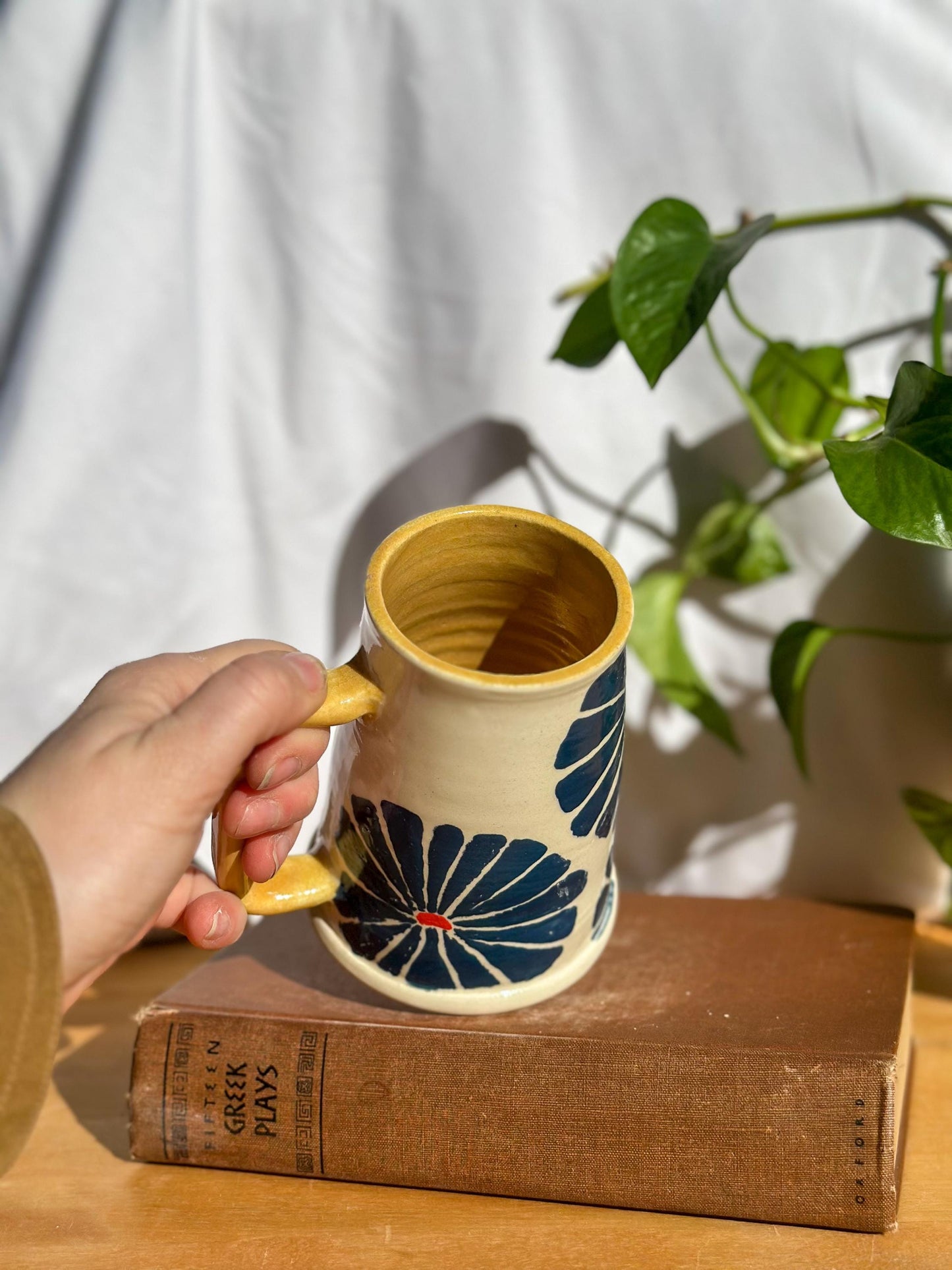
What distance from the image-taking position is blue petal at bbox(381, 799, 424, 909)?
1.78 ft

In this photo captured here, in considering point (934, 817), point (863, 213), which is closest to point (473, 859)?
point (934, 817)

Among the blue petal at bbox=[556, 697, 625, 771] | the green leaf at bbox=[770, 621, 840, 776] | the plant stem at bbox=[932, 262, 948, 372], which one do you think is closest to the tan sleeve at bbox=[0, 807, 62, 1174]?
the blue petal at bbox=[556, 697, 625, 771]

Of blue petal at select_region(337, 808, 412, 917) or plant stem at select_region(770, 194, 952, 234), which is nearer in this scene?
blue petal at select_region(337, 808, 412, 917)

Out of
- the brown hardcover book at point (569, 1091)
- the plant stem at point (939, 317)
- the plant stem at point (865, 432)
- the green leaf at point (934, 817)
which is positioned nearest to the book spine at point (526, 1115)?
the brown hardcover book at point (569, 1091)

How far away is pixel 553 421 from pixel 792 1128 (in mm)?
491

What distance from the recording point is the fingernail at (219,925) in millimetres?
586

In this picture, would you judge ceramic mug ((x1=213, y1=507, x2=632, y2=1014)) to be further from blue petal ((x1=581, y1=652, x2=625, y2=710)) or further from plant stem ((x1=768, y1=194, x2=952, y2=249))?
plant stem ((x1=768, y1=194, x2=952, y2=249))

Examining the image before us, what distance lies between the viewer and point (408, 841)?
55 cm

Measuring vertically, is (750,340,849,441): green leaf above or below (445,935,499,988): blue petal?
above

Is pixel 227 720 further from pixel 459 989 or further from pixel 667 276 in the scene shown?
pixel 667 276

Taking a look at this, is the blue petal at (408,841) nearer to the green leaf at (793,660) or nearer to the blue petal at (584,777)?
the blue petal at (584,777)

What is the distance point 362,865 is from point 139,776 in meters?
0.14

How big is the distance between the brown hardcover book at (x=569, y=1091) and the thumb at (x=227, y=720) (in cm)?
19

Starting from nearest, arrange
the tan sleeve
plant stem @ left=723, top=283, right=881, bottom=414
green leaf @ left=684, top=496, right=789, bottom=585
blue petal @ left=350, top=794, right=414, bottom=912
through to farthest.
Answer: the tan sleeve
blue petal @ left=350, top=794, right=414, bottom=912
plant stem @ left=723, top=283, right=881, bottom=414
green leaf @ left=684, top=496, right=789, bottom=585
